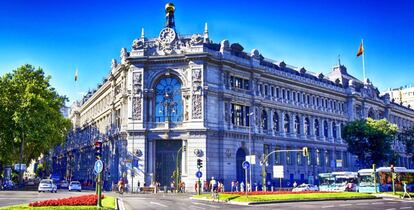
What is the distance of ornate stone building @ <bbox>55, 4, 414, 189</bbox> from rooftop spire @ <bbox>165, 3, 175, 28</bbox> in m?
0.19

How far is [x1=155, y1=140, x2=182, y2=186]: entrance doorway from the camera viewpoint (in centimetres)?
5616

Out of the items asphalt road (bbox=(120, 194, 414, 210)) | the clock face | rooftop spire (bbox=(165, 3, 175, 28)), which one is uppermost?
rooftop spire (bbox=(165, 3, 175, 28))

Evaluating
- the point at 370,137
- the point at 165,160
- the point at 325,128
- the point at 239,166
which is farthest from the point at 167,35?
the point at 325,128

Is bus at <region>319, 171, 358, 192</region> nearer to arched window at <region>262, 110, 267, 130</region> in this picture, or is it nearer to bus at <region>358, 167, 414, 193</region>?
bus at <region>358, 167, 414, 193</region>

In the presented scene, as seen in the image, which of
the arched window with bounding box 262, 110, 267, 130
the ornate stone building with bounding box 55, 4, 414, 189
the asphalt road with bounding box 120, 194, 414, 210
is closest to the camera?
the asphalt road with bounding box 120, 194, 414, 210

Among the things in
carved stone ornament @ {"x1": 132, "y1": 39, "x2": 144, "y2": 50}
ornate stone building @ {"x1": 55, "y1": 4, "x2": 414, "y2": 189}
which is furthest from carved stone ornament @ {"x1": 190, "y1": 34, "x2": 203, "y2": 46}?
carved stone ornament @ {"x1": 132, "y1": 39, "x2": 144, "y2": 50}

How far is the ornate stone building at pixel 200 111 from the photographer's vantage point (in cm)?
5609

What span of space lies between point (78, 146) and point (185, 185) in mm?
47492

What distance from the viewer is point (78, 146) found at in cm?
9500

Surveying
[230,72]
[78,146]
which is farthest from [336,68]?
[78,146]

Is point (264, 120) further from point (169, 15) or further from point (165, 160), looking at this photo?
point (169, 15)

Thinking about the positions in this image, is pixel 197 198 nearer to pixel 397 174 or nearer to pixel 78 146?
pixel 397 174

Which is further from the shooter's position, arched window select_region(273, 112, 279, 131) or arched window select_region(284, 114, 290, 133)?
arched window select_region(284, 114, 290, 133)

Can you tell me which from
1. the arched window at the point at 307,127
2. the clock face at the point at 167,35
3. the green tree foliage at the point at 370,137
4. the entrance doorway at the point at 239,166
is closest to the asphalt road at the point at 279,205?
the entrance doorway at the point at 239,166
